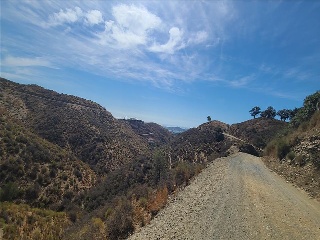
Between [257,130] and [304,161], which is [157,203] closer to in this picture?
[304,161]

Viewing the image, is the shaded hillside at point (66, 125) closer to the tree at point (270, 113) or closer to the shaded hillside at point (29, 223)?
the shaded hillside at point (29, 223)

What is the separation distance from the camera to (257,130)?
271 feet

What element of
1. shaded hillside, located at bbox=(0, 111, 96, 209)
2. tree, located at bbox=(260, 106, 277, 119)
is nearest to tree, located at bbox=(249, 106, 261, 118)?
tree, located at bbox=(260, 106, 277, 119)

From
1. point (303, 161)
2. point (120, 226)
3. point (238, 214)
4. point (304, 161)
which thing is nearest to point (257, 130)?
point (303, 161)

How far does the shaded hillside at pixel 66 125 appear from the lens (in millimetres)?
61562

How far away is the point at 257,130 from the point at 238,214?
245ft

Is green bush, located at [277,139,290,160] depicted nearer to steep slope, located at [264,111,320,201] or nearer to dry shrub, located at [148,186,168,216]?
steep slope, located at [264,111,320,201]

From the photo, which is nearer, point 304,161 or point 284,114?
point 304,161

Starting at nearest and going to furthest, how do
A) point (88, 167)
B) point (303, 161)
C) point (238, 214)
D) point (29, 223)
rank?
1. point (238, 214)
2. point (303, 161)
3. point (29, 223)
4. point (88, 167)

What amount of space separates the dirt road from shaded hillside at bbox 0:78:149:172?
4226cm

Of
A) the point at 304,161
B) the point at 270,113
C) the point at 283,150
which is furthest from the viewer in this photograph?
the point at 270,113

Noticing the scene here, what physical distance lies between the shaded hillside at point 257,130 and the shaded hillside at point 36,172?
4384 centimetres

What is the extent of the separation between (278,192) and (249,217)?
594cm

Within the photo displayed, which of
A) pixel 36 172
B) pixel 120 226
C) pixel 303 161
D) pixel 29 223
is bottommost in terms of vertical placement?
pixel 29 223
